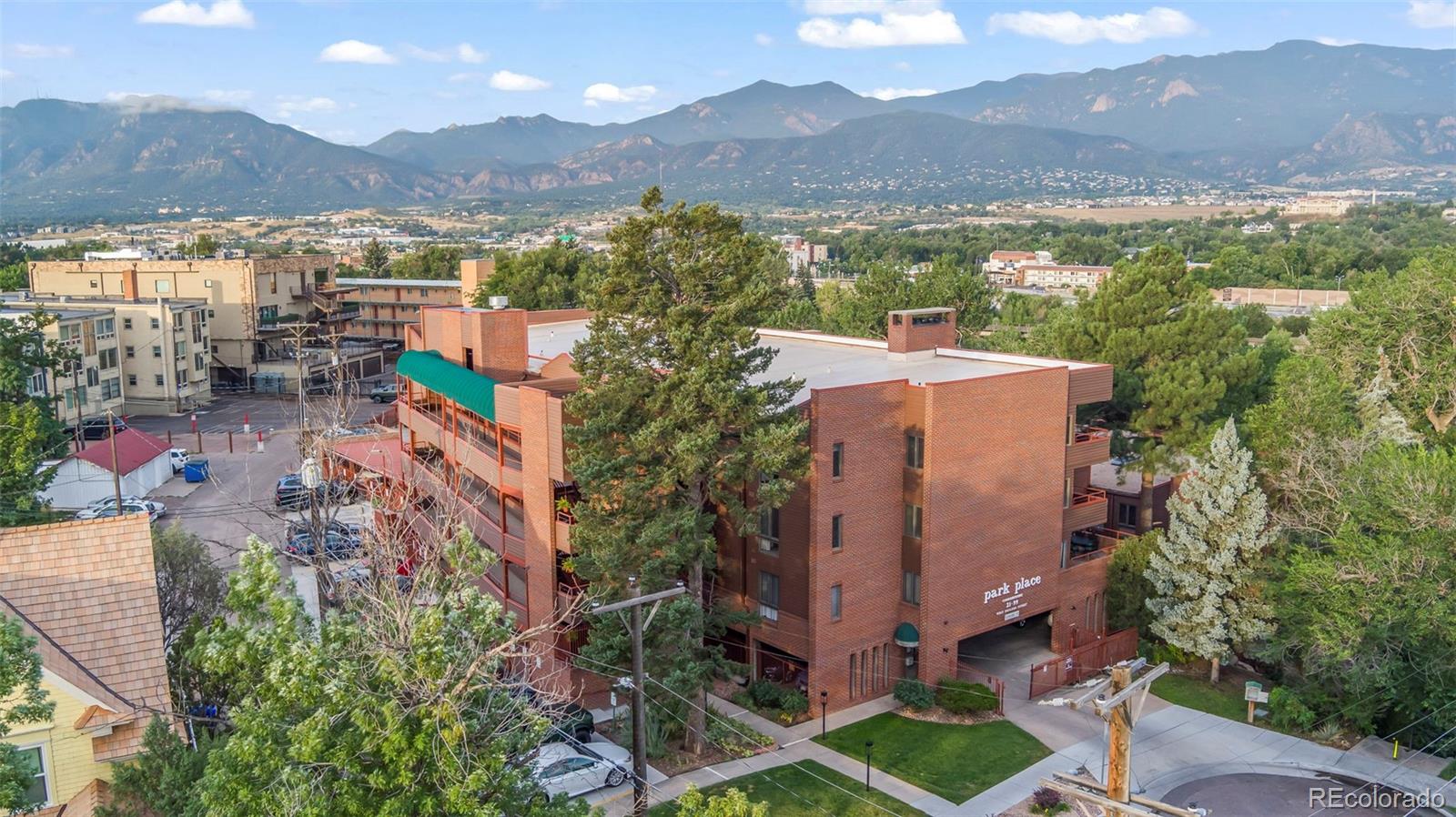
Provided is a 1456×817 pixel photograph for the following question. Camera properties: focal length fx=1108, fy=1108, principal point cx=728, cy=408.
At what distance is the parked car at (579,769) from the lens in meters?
25.1

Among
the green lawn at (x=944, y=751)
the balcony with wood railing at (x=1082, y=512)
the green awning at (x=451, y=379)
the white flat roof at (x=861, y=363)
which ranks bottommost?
the green lawn at (x=944, y=751)

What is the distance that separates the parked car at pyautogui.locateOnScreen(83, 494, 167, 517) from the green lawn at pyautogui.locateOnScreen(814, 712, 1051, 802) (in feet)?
121

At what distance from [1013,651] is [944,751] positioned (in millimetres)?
8301

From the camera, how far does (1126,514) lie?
47906 mm

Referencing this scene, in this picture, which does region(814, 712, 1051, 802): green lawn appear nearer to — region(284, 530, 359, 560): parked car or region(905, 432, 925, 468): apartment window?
region(905, 432, 925, 468): apartment window

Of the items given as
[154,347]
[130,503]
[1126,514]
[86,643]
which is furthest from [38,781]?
[154,347]

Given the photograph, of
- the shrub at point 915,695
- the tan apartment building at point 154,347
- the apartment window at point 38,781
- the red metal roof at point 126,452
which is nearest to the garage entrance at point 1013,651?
the shrub at point 915,695

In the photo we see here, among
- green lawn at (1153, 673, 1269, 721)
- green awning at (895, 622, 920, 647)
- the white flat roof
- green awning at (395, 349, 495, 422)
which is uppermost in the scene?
the white flat roof

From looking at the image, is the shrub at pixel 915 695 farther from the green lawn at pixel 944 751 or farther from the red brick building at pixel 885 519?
the red brick building at pixel 885 519

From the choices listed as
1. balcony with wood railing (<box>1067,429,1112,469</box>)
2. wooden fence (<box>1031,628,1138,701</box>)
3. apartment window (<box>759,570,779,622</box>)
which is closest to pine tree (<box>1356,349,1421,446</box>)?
balcony with wood railing (<box>1067,429,1112,469</box>)

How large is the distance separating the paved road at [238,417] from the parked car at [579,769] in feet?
156

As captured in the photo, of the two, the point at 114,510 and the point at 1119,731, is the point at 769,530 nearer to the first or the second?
the point at 1119,731

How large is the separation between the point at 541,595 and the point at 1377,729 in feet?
76.2

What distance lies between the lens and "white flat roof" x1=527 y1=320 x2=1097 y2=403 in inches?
1363
